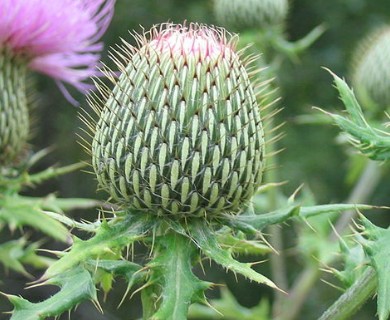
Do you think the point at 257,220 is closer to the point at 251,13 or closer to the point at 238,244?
the point at 238,244

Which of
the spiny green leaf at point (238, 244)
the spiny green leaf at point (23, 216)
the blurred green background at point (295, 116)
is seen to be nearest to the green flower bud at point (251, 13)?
the spiny green leaf at point (23, 216)

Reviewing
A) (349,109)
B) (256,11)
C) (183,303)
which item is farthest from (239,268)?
(256,11)

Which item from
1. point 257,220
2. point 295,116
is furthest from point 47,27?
point 295,116

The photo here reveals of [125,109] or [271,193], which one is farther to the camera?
[271,193]

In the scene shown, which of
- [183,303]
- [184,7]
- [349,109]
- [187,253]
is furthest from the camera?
[184,7]

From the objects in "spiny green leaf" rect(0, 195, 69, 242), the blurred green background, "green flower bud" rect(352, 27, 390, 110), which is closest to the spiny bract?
"spiny green leaf" rect(0, 195, 69, 242)

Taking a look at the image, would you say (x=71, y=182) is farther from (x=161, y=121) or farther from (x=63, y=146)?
(x=161, y=121)

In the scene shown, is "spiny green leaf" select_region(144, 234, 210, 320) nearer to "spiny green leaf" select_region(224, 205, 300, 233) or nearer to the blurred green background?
"spiny green leaf" select_region(224, 205, 300, 233)
